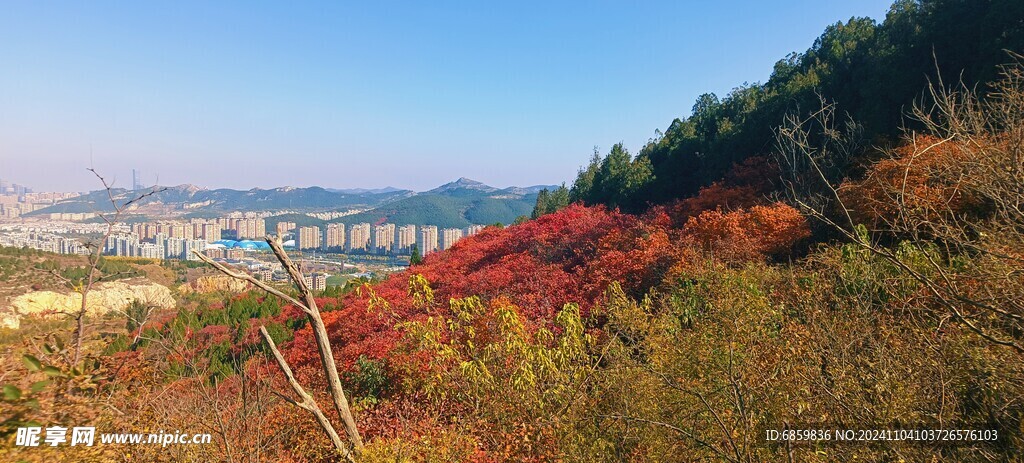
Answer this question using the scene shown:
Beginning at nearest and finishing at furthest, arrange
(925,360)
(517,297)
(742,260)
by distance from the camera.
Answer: (925,360)
(742,260)
(517,297)

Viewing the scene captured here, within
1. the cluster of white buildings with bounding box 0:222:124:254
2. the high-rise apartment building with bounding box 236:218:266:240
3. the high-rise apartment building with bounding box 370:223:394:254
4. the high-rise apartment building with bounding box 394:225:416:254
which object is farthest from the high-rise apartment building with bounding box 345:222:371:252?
the cluster of white buildings with bounding box 0:222:124:254

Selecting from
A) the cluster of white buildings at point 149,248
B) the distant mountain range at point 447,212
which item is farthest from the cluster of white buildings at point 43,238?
the distant mountain range at point 447,212

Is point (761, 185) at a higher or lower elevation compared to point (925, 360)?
higher

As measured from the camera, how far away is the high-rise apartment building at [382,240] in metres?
80.4

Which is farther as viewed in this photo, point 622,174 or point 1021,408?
point 622,174

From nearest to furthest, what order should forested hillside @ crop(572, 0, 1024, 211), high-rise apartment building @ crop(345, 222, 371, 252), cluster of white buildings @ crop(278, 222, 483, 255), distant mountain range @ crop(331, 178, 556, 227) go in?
forested hillside @ crop(572, 0, 1024, 211)
cluster of white buildings @ crop(278, 222, 483, 255)
high-rise apartment building @ crop(345, 222, 371, 252)
distant mountain range @ crop(331, 178, 556, 227)

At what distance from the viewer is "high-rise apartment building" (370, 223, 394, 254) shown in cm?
8036

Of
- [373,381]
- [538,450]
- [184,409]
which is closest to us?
[538,450]

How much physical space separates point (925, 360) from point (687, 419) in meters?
1.64

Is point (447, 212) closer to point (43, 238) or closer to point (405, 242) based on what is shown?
point (405, 242)

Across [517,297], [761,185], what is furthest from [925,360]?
[761,185]

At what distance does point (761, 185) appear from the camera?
16.0 metres

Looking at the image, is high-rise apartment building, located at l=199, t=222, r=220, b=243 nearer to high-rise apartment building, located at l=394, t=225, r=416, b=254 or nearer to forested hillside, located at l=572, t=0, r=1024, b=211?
high-rise apartment building, located at l=394, t=225, r=416, b=254

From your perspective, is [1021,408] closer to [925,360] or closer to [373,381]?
[925,360]
